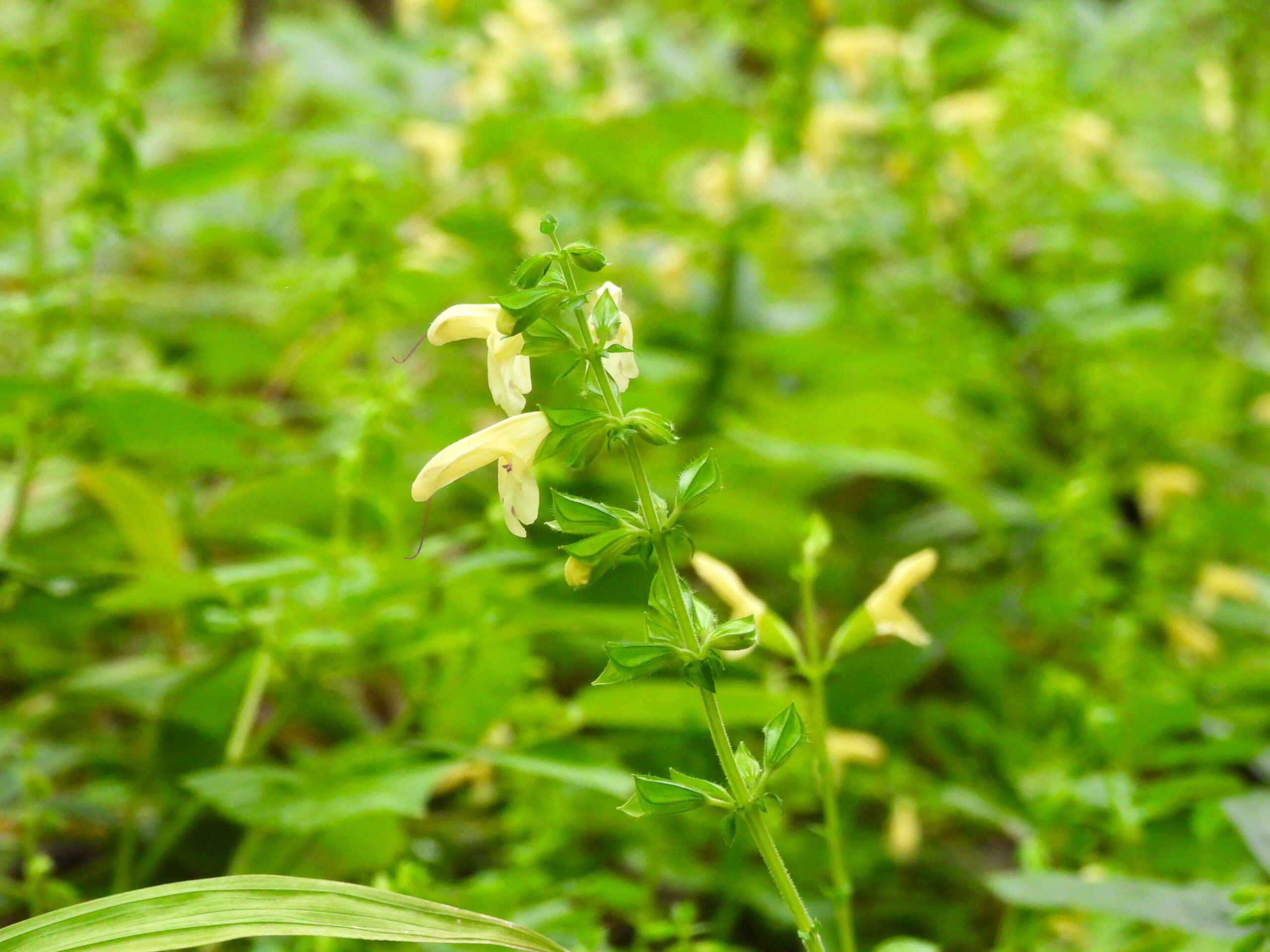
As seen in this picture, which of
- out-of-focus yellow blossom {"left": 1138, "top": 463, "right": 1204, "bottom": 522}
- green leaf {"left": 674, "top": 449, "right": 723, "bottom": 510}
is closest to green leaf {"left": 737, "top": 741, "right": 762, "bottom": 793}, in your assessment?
green leaf {"left": 674, "top": 449, "right": 723, "bottom": 510}

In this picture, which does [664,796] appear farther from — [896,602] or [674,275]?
[674,275]

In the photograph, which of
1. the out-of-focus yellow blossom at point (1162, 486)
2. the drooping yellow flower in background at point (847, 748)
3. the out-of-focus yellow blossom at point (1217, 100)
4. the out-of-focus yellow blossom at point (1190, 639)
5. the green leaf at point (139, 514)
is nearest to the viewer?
the drooping yellow flower in background at point (847, 748)

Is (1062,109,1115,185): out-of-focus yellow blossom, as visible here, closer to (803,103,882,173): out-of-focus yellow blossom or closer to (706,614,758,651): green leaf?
(803,103,882,173): out-of-focus yellow blossom

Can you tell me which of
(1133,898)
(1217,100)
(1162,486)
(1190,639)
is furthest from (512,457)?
(1217,100)

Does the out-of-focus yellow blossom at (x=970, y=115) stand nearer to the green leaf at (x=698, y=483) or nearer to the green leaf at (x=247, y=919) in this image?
the green leaf at (x=698, y=483)

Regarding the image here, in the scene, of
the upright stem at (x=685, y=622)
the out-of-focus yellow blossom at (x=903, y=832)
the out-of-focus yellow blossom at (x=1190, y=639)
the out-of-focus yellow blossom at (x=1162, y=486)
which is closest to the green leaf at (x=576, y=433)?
the upright stem at (x=685, y=622)
